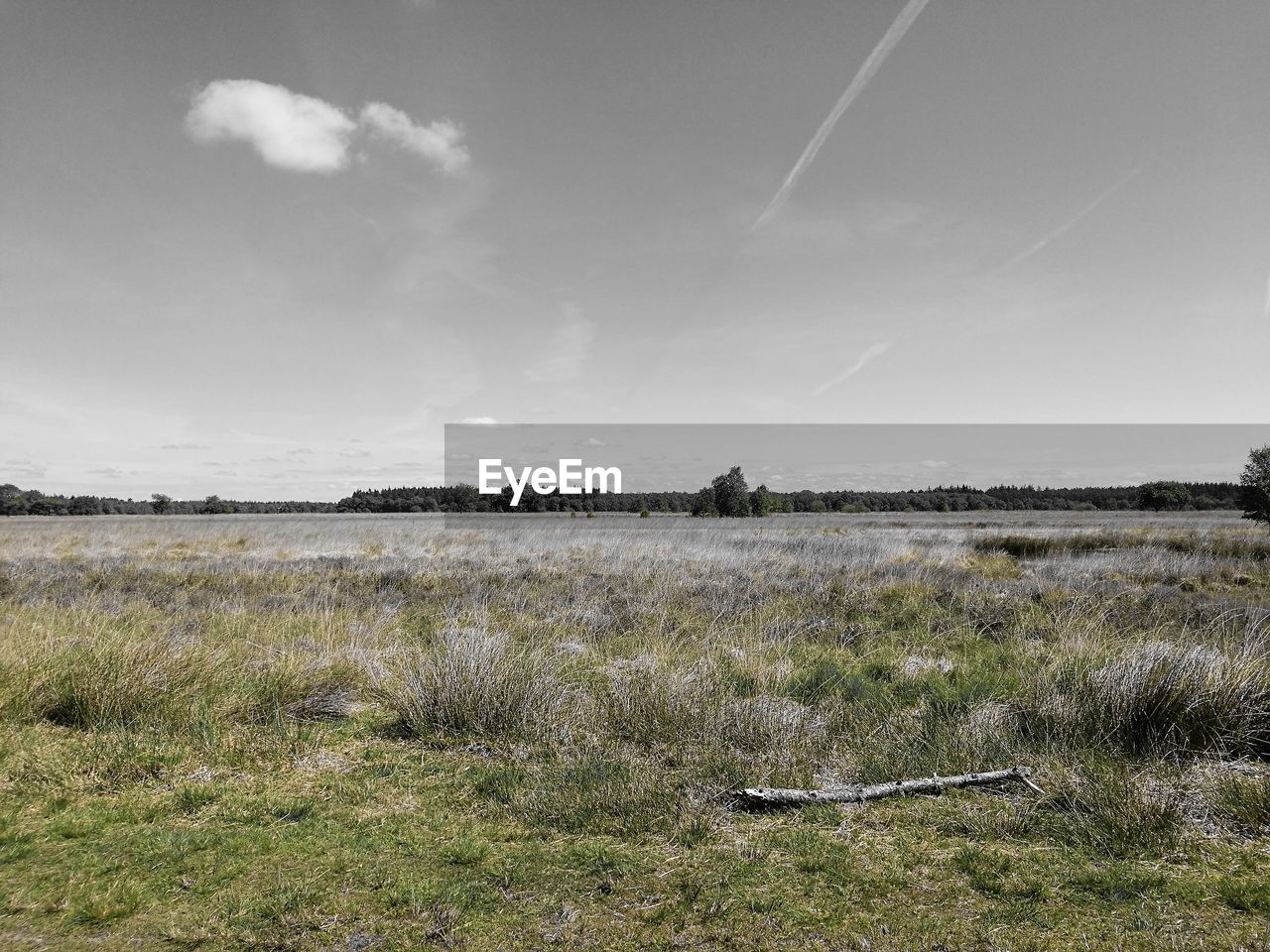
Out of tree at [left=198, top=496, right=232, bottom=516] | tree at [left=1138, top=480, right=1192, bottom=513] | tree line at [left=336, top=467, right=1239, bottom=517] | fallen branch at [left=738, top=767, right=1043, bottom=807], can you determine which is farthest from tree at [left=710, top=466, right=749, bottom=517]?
fallen branch at [left=738, top=767, right=1043, bottom=807]

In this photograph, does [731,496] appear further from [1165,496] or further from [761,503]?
[1165,496]

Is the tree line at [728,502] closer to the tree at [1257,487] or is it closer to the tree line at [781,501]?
the tree line at [781,501]

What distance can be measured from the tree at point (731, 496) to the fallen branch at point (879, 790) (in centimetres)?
9076

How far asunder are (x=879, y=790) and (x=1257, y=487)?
4574 centimetres

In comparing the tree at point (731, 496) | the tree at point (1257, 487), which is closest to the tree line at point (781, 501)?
the tree at point (731, 496)

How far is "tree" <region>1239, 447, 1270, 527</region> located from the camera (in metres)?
36.3

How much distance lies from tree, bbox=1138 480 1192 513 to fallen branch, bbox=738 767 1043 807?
355ft

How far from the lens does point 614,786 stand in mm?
4582

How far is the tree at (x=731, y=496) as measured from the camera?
9519cm

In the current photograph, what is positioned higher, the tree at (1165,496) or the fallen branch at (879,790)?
the tree at (1165,496)

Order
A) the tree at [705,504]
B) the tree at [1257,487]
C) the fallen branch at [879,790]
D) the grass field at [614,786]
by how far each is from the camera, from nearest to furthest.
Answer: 1. the grass field at [614,786]
2. the fallen branch at [879,790]
3. the tree at [1257,487]
4. the tree at [705,504]

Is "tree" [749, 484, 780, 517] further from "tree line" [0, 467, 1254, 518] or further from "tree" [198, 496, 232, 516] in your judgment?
"tree" [198, 496, 232, 516]

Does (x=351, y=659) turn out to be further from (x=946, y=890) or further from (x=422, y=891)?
(x=946, y=890)

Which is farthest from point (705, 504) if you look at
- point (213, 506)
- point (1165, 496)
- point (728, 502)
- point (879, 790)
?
point (879, 790)
